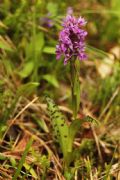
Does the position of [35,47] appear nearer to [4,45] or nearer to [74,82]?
[4,45]

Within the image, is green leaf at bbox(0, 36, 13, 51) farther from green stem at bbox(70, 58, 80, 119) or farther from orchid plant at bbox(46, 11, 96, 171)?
green stem at bbox(70, 58, 80, 119)

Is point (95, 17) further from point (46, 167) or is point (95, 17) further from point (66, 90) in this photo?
point (46, 167)

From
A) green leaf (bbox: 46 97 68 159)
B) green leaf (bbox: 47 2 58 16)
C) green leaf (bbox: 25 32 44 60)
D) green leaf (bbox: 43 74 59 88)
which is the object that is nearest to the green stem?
green leaf (bbox: 46 97 68 159)

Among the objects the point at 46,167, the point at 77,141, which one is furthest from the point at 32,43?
the point at 46,167

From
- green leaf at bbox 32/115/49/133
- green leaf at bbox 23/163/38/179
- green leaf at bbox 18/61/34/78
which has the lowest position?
green leaf at bbox 23/163/38/179

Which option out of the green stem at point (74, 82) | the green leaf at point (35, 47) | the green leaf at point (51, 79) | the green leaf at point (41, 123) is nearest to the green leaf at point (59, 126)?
the green stem at point (74, 82)

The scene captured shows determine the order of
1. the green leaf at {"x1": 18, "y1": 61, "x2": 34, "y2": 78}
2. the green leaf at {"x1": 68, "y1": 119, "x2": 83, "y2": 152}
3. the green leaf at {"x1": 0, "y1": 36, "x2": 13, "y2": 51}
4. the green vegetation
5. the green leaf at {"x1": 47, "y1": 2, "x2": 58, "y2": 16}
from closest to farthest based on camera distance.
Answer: the green leaf at {"x1": 68, "y1": 119, "x2": 83, "y2": 152}
the green vegetation
the green leaf at {"x1": 0, "y1": 36, "x2": 13, "y2": 51}
the green leaf at {"x1": 18, "y1": 61, "x2": 34, "y2": 78}
the green leaf at {"x1": 47, "y1": 2, "x2": 58, "y2": 16}
